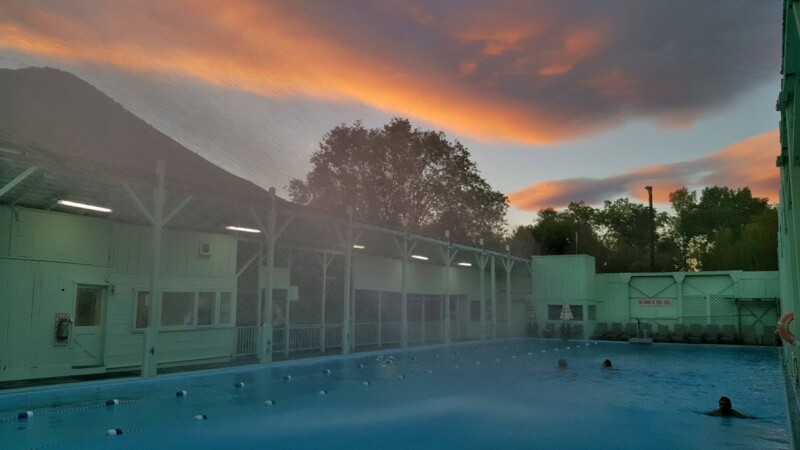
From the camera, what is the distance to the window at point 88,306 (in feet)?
46.5

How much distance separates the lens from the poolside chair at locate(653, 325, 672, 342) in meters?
31.1

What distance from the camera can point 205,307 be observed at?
17141 millimetres

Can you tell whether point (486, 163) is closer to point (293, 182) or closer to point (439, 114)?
point (293, 182)

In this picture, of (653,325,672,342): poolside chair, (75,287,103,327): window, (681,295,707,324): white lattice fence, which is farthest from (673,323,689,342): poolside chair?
(75,287,103,327): window

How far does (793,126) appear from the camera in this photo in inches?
273

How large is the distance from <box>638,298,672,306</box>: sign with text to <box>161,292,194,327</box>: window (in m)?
25.9

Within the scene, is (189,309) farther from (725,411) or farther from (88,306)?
(725,411)

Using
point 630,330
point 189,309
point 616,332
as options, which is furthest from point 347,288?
point 630,330

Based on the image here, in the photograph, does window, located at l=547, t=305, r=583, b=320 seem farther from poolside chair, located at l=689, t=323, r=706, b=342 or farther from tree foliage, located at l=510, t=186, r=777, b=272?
tree foliage, located at l=510, t=186, r=777, b=272

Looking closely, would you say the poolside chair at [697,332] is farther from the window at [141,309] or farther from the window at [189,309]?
the window at [141,309]

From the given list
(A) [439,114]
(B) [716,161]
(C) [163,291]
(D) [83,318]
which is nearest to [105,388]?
(D) [83,318]

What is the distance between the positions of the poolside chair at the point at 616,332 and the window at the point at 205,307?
77.2 feet

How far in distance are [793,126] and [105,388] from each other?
42.5 feet

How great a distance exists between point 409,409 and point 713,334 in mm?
25023
